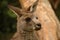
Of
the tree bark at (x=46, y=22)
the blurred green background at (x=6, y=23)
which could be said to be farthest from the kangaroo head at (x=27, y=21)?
the blurred green background at (x=6, y=23)

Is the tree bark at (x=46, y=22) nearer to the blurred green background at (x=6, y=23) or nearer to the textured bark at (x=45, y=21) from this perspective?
the textured bark at (x=45, y=21)

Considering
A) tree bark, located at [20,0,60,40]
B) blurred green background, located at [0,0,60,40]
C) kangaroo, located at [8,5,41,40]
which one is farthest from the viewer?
blurred green background, located at [0,0,60,40]

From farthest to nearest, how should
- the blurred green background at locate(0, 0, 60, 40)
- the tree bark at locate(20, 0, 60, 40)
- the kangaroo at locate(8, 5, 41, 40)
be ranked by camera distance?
the blurred green background at locate(0, 0, 60, 40)
the tree bark at locate(20, 0, 60, 40)
the kangaroo at locate(8, 5, 41, 40)

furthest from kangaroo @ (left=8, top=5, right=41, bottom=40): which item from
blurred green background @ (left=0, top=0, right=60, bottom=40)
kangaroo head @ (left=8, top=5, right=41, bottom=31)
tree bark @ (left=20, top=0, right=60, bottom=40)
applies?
blurred green background @ (left=0, top=0, right=60, bottom=40)

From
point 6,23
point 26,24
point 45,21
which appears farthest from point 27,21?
point 6,23

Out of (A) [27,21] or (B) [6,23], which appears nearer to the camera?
(A) [27,21]

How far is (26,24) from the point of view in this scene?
5.39 m

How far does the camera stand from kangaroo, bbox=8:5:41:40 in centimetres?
525

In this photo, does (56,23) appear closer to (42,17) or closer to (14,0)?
(42,17)

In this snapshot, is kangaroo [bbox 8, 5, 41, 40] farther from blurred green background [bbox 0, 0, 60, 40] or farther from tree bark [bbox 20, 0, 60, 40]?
blurred green background [bbox 0, 0, 60, 40]

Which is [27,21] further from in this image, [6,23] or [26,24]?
[6,23]

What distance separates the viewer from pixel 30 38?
5.57 m

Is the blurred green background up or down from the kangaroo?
up

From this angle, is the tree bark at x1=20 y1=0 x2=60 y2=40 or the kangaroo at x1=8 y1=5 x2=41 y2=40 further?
the tree bark at x1=20 y1=0 x2=60 y2=40
